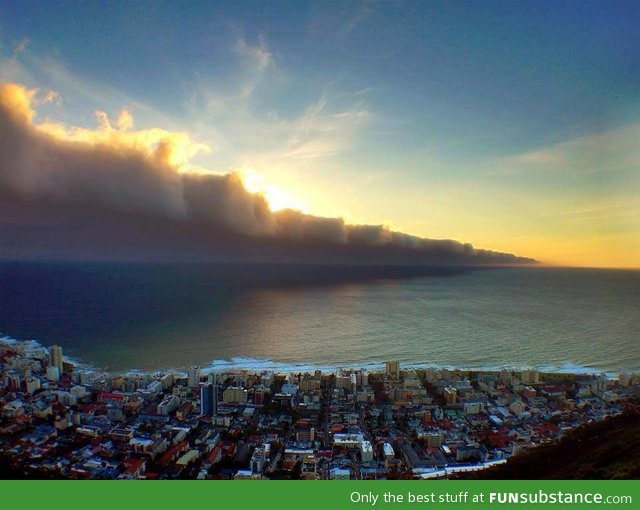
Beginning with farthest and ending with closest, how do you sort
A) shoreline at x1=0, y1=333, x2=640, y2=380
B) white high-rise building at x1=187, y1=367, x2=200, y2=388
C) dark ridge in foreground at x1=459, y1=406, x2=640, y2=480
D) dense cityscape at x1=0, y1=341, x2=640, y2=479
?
shoreline at x1=0, y1=333, x2=640, y2=380 < white high-rise building at x1=187, y1=367, x2=200, y2=388 < dense cityscape at x1=0, y1=341, x2=640, y2=479 < dark ridge in foreground at x1=459, y1=406, x2=640, y2=480

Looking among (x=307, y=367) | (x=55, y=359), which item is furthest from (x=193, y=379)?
(x=55, y=359)

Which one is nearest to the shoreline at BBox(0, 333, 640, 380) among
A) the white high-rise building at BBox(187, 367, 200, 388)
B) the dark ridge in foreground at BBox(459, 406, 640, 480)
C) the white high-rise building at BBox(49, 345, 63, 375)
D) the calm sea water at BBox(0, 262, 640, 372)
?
the calm sea water at BBox(0, 262, 640, 372)

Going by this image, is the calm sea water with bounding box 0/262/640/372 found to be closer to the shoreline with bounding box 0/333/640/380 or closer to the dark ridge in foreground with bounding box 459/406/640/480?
the shoreline with bounding box 0/333/640/380

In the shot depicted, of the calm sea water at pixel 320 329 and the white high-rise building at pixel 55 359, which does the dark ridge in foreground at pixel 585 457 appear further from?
the white high-rise building at pixel 55 359

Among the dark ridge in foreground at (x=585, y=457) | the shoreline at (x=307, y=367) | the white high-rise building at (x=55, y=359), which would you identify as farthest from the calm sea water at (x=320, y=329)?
the dark ridge in foreground at (x=585, y=457)

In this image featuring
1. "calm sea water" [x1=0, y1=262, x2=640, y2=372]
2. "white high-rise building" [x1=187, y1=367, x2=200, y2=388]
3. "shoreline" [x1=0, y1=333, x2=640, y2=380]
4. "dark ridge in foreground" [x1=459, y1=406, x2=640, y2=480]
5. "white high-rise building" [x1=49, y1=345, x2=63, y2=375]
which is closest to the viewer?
"dark ridge in foreground" [x1=459, y1=406, x2=640, y2=480]
